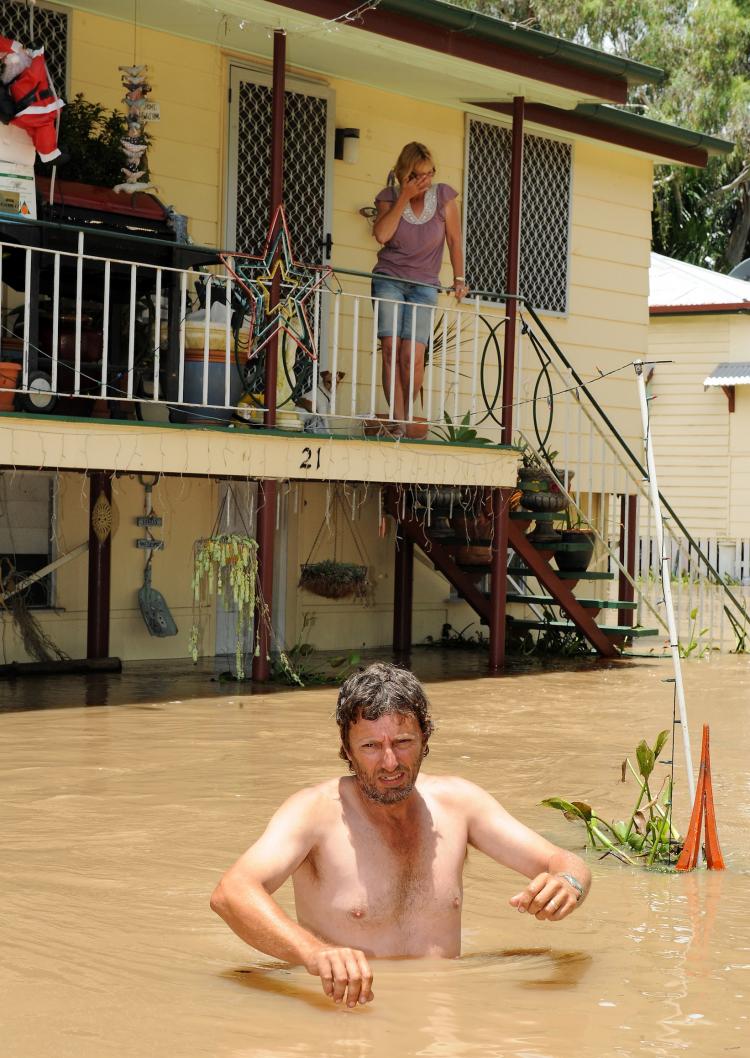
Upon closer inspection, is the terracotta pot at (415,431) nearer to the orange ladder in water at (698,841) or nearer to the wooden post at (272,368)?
the wooden post at (272,368)

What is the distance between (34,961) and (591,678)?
792cm

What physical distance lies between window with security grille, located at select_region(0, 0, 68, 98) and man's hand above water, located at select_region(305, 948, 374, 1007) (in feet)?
28.3

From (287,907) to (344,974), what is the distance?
5.84 ft

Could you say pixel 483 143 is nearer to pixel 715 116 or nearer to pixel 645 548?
pixel 645 548

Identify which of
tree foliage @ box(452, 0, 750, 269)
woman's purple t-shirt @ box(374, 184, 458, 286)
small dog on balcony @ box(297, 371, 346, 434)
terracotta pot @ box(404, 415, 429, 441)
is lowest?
terracotta pot @ box(404, 415, 429, 441)

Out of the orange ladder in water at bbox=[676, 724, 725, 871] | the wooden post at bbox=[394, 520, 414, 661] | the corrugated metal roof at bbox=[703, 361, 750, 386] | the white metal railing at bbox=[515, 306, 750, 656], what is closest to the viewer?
the orange ladder in water at bbox=[676, 724, 725, 871]

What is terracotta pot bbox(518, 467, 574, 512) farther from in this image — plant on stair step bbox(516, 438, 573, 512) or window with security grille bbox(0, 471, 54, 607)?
window with security grille bbox(0, 471, 54, 607)

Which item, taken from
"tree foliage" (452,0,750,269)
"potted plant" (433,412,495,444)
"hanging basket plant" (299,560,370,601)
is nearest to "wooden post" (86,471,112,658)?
"hanging basket plant" (299,560,370,601)

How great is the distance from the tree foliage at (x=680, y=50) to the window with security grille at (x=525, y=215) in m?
16.0

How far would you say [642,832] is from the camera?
20.3 ft

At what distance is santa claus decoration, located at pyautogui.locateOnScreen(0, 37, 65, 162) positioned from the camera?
8.94m

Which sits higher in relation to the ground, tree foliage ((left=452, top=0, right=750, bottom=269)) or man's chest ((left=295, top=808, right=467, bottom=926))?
tree foliage ((left=452, top=0, right=750, bottom=269))

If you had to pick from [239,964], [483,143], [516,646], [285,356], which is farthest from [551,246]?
[239,964]

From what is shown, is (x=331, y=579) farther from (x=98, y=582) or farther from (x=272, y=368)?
(x=272, y=368)
